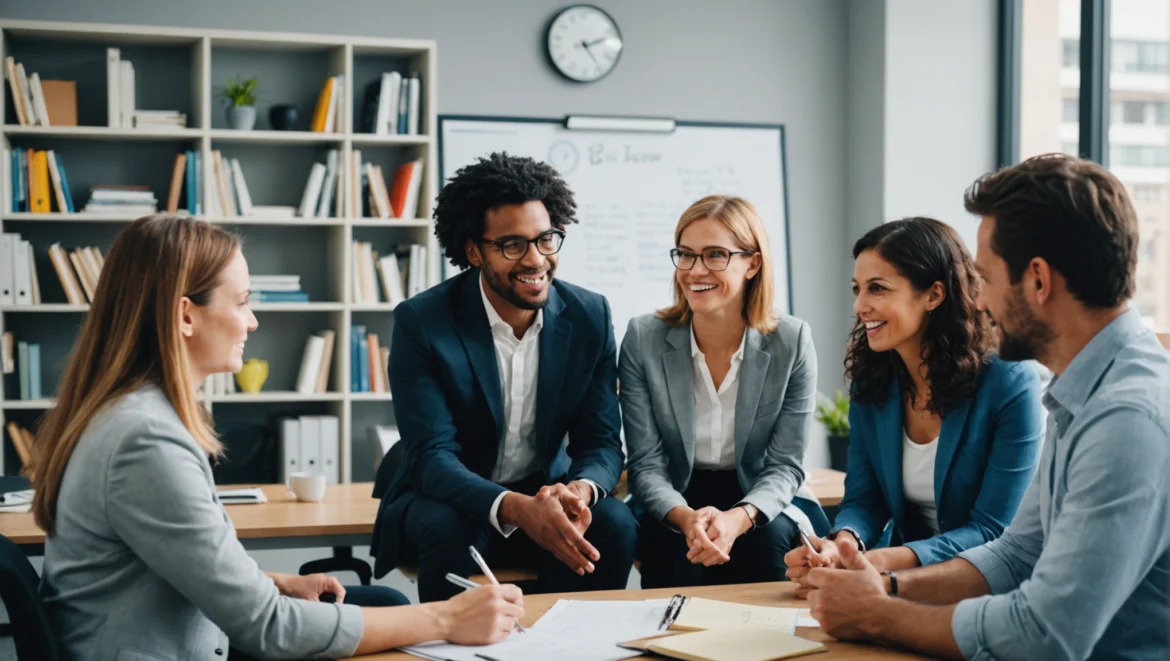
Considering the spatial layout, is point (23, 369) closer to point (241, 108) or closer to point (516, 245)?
point (241, 108)

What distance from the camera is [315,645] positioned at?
147 cm

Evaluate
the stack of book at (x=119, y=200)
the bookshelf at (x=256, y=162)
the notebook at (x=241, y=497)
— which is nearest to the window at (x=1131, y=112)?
the bookshelf at (x=256, y=162)

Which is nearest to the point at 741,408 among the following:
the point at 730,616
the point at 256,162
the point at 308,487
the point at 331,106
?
the point at 730,616

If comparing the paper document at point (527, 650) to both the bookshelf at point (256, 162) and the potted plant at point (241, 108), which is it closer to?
the bookshelf at point (256, 162)

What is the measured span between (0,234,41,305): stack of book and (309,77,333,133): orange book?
1225mm

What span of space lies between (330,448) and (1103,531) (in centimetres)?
382

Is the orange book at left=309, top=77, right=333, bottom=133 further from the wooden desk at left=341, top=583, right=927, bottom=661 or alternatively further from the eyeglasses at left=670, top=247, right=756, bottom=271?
the wooden desk at left=341, top=583, right=927, bottom=661

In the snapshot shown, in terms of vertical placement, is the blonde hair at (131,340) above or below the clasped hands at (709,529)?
above

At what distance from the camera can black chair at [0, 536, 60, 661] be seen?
1.34 meters

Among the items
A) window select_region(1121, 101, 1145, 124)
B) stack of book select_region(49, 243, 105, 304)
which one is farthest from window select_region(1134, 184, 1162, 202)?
stack of book select_region(49, 243, 105, 304)

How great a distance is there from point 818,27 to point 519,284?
11.8ft

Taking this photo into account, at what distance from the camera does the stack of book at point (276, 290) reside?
184 inches

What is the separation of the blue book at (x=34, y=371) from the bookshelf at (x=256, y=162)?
0.21 ft

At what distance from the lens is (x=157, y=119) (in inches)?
178
